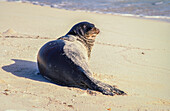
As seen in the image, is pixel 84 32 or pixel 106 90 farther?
pixel 84 32

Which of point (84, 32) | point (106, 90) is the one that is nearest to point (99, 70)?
point (84, 32)

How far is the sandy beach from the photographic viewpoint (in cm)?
308

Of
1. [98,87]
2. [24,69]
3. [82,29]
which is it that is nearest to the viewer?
[98,87]

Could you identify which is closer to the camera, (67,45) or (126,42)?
(67,45)

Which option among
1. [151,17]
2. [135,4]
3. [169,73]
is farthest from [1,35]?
[135,4]

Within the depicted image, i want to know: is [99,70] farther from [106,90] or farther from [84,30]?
[106,90]

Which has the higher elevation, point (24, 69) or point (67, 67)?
point (67, 67)

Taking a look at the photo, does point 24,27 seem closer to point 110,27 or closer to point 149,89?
point 110,27

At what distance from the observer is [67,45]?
380 cm

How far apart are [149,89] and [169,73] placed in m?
1.11

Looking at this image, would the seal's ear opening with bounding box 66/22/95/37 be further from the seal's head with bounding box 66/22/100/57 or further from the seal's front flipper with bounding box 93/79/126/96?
the seal's front flipper with bounding box 93/79/126/96

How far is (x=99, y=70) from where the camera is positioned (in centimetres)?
468

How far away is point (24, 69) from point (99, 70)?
1.35 m

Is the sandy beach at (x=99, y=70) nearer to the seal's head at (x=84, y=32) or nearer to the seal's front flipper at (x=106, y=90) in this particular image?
the seal's front flipper at (x=106, y=90)
